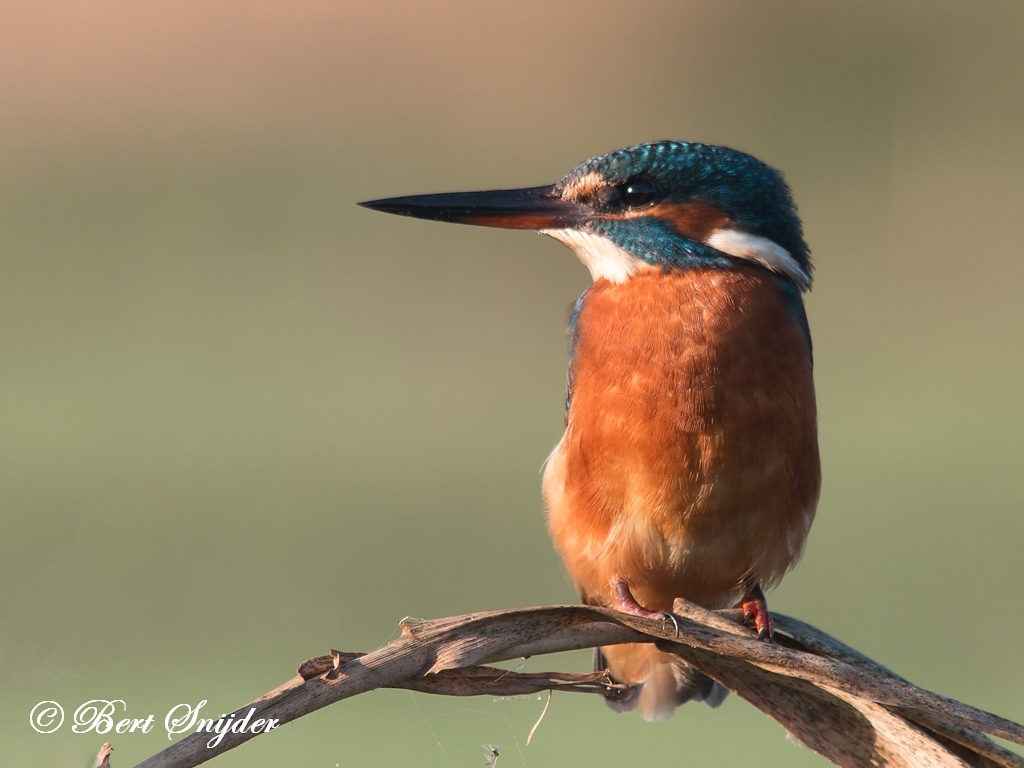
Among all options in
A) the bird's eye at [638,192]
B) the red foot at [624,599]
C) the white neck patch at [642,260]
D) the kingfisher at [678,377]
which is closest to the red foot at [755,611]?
the kingfisher at [678,377]

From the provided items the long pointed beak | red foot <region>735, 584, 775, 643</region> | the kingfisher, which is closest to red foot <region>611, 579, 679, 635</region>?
the kingfisher

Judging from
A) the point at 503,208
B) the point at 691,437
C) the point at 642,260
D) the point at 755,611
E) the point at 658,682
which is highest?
the point at 503,208

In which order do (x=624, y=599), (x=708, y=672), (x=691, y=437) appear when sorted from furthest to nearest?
1. (x=624, y=599)
2. (x=691, y=437)
3. (x=708, y=672)

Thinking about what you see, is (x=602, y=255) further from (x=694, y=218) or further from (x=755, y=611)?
(x=755, y=611)

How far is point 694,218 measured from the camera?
2.33m

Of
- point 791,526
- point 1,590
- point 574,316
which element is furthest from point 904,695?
point 1,590

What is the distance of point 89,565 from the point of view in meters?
4.78

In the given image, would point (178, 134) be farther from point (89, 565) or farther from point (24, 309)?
point (89, 565)

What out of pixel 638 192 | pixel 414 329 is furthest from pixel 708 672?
pixel 414 329

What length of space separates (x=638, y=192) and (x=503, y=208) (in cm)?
25

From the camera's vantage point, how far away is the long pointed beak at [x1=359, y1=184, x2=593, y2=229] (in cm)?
224

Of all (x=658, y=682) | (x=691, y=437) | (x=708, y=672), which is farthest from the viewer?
(x=658, y=682)

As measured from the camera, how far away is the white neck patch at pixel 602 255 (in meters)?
2.33

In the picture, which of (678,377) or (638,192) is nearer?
(678,377)
